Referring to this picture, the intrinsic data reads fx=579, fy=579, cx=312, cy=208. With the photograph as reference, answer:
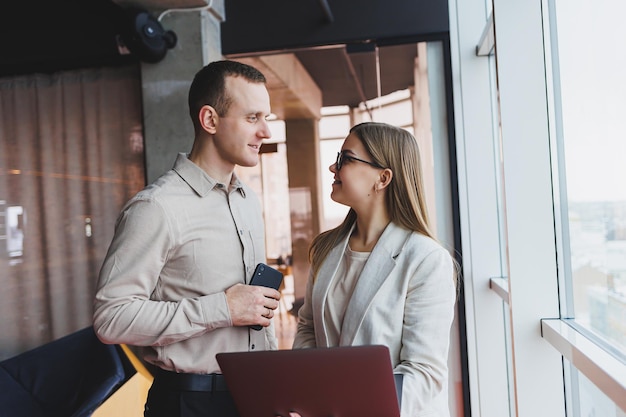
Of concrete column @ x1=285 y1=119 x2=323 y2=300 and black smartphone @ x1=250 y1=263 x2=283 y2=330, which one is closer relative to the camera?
black smartphone @ x1=250 y1=263 x2=283 y2=330

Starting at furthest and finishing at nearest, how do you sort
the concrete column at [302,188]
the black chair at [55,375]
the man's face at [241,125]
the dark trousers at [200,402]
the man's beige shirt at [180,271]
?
the concrete column at [302,188] < the black chair at [55,375] < the man's face at [241,125] < the dark trousers at [200,402] < the man's beige shirt at [180,271]

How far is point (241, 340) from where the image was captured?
1794 millimetres

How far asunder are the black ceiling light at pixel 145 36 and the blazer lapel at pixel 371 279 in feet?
8.31

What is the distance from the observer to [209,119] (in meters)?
1.84

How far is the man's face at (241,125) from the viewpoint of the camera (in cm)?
183

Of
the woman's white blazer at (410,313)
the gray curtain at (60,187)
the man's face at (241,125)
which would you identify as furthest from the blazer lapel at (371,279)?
the gray curtain at (60,187)

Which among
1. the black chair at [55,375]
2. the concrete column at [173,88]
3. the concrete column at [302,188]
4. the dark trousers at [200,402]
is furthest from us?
the concrete column at [302,188]

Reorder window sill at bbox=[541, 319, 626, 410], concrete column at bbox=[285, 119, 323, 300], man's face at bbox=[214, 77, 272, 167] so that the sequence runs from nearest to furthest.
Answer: window sill at bbox=[541, 319, 626, 410] < man's face at bbox=[214, 77, 272, 167] < concrete column at bbox=[285, 119, 323, 300]

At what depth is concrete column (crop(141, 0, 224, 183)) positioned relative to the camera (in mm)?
3830

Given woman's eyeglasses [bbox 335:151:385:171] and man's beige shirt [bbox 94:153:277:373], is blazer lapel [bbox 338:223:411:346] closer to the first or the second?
woman's eyeglasses [bbox 335:151:385:171]

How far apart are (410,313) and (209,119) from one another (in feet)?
2.84

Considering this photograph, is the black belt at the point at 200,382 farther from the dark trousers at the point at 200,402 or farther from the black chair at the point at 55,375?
the black chair at the point at 55,375

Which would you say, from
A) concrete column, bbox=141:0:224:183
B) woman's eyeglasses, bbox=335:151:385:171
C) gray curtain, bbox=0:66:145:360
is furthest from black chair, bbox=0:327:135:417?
woman's eyeglasses, bbox=335:151:385:171

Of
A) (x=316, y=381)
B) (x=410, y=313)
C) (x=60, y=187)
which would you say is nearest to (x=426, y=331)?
(x=410, y=313)
